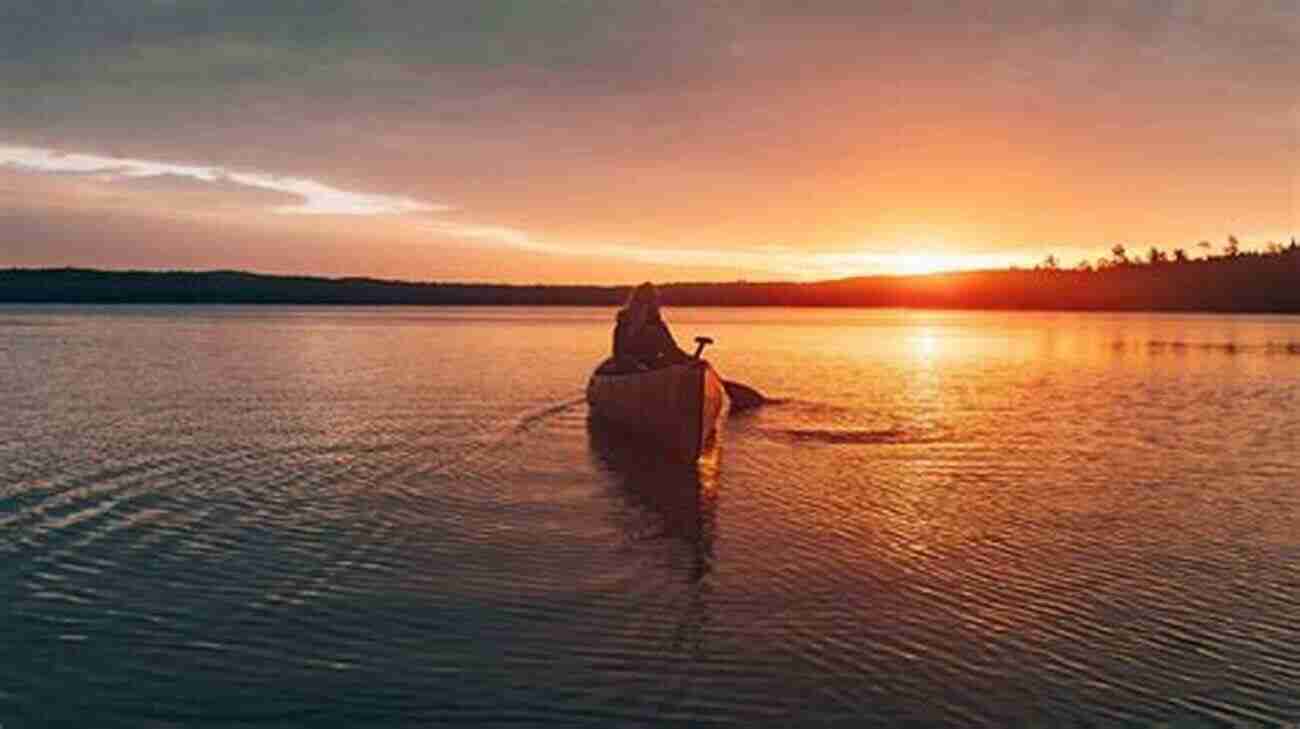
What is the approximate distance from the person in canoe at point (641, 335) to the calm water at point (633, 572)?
241 cm

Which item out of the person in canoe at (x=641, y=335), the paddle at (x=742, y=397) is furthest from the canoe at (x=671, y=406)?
the paddle at (x=742, y=397)

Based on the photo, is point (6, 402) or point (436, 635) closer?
point (436, 635)

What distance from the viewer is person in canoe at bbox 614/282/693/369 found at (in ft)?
97.9

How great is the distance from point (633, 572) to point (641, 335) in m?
17.1

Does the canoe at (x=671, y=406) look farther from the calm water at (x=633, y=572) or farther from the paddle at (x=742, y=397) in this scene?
the paddle at (x=742, y=397)

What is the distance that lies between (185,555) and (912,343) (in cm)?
8468

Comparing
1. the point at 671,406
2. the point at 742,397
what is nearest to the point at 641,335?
the point at 671,406

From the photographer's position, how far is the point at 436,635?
34.2 ft

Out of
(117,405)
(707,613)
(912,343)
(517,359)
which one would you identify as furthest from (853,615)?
(912,343)

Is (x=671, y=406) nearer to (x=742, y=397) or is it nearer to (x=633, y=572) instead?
(x=633, y=572)

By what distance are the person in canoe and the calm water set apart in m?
2.41

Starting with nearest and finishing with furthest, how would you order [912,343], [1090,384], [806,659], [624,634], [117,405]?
[806,659] → [624,634] → [117,405] → [1090,384] → [912,343]

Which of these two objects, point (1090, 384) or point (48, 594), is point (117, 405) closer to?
point (48, 594)

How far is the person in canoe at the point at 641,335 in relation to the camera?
97.9 feet
